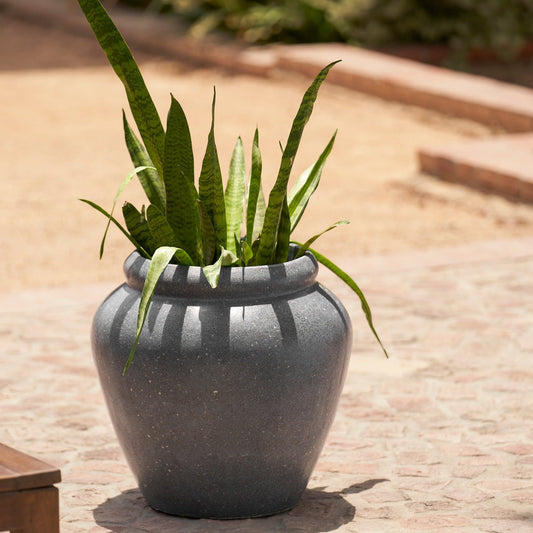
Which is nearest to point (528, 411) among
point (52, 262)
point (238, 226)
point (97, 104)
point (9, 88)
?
point (238, 226)

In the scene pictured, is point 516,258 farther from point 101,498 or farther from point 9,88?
point 9,88

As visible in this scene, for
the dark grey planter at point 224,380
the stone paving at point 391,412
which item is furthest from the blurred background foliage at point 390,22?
the dark grey planter at point 224,380

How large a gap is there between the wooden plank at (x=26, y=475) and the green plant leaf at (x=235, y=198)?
3.28ft

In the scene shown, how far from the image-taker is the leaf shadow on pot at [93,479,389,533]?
11.1ft

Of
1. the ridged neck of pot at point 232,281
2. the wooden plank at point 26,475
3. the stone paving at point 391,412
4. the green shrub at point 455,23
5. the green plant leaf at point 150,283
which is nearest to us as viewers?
the wooden plank at point 26,475

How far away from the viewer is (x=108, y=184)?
854cm

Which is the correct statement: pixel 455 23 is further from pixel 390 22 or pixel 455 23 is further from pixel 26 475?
pixel 26 475

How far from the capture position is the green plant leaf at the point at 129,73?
338 cm

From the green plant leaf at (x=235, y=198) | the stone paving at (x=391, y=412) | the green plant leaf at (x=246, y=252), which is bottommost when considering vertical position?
the stone paving at (x=391, y=412)

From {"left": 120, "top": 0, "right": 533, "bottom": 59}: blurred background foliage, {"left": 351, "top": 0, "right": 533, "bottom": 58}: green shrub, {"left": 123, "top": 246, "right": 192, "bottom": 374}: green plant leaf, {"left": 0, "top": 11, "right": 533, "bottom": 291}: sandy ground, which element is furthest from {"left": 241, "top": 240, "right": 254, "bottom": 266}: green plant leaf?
{"left": 351, "top": 0, "right": 533, "bottom": 58}: green shrub

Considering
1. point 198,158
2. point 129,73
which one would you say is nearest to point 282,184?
point 129,73

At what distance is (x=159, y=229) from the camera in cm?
338

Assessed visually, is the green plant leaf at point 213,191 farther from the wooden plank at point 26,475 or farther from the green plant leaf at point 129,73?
the wooden plank at point 26,475

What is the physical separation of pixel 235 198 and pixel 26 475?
4.00 feet
